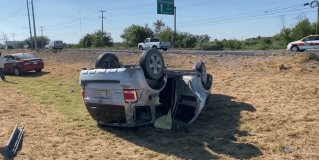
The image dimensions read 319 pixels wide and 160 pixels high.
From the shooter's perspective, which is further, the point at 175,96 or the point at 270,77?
the point at 270,77

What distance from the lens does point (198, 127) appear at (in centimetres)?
798

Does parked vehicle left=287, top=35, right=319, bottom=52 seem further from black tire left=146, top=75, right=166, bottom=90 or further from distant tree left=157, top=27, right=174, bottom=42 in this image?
distant tree left=157, top=27, right=174, bottom=42

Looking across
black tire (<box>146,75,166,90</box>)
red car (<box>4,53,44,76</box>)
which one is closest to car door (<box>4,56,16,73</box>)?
red car (<box>4,53,44,76</box>)

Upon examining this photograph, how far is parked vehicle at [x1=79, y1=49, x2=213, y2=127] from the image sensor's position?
23.2 feet

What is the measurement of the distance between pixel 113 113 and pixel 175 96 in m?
1.36

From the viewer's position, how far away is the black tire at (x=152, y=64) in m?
7.25

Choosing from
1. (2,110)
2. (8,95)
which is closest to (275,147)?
(2,110)

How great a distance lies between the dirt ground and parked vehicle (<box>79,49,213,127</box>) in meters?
0.37

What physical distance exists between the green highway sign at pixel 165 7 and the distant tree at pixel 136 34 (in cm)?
3237

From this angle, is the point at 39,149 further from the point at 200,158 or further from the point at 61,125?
the point at 200,158

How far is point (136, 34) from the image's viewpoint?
3017 inches

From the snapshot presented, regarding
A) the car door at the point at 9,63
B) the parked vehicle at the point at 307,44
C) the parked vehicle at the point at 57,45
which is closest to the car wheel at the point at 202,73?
the car door at the point at 9,63

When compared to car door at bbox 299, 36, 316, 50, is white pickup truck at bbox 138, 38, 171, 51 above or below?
below

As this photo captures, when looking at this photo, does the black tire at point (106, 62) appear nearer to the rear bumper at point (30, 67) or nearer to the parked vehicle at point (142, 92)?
the parked vehicle at point (142, 92)
